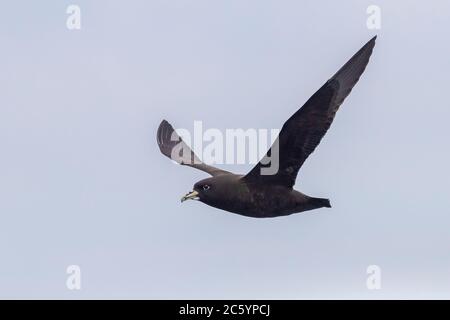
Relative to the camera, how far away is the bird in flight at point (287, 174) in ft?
76.3

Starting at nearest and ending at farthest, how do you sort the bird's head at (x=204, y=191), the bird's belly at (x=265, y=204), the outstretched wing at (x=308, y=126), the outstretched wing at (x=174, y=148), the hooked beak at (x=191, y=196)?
the outstretched wing at (x=308, y=126)
the bird's belly at (x=265, y=204)
the bird's head at (x=204, y=191)
the hooked beak at (x=191, y=196)
the outstretched wing at (x=174, y=148)

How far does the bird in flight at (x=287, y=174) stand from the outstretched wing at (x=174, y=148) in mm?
2763

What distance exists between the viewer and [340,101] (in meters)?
23.4

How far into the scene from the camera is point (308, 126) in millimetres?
23312

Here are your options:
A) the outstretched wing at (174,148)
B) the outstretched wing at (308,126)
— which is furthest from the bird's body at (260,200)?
the outstretched wing at (174,148)

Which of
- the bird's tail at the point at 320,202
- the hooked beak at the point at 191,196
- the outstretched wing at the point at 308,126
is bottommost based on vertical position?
the bird's tail at the point at 320,202

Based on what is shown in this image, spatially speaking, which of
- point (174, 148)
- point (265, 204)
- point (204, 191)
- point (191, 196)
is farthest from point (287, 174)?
point (174, 148)

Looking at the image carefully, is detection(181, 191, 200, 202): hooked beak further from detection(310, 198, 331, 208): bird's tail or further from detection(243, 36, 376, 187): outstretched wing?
detection(310, 198, 331, 208): bird's tail

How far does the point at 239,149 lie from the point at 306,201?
220 cm

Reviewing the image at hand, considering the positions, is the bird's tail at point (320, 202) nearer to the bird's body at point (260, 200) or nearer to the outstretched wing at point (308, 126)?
the bird's body at point (260, 200)

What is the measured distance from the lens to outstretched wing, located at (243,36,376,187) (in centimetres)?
2312
